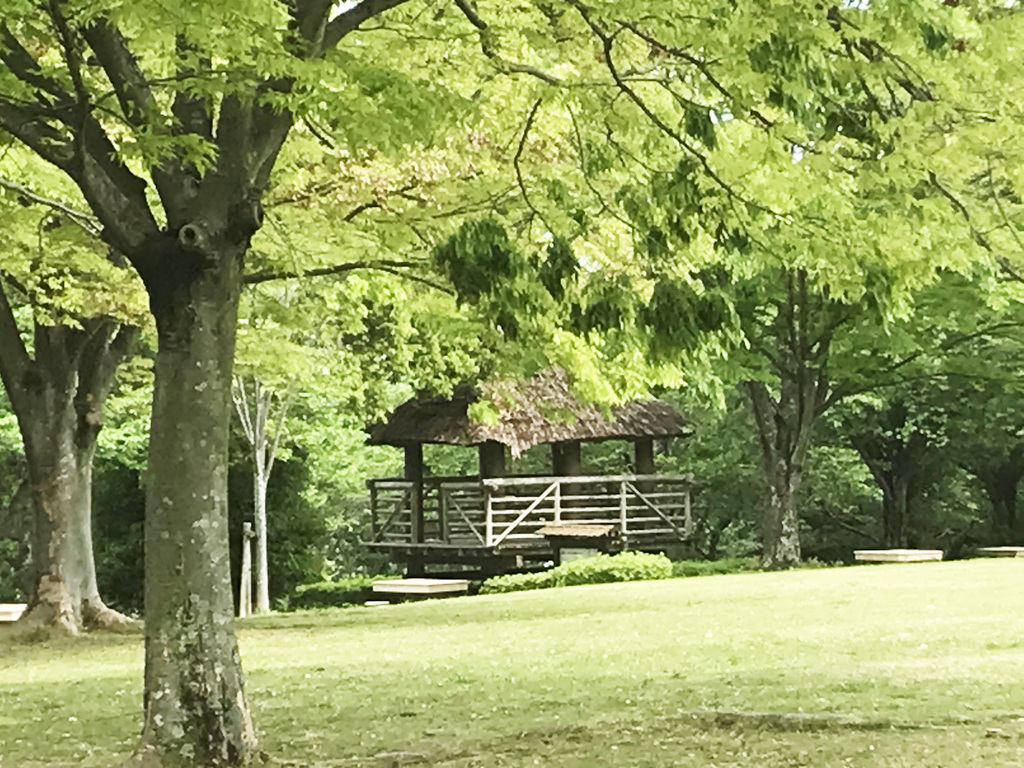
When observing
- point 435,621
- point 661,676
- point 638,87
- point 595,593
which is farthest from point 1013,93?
point 595,593

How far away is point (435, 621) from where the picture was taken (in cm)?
1658

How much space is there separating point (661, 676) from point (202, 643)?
442cm

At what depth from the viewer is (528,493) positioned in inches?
1134

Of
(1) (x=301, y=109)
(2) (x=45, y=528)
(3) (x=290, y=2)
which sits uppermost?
(3) (x=290, y=2)

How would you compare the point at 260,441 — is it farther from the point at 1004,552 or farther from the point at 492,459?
the point at 1004,552

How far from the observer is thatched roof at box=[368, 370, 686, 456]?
81.9 feet

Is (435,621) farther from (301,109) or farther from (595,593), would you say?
(301,109)

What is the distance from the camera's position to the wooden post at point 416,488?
1104 inches

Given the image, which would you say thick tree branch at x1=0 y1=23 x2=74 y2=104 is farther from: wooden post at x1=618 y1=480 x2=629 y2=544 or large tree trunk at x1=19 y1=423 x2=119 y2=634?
wooden post at x1=618 y1=480 x2=629 y2=544

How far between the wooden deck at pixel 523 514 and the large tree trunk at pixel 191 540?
19029 millimetres

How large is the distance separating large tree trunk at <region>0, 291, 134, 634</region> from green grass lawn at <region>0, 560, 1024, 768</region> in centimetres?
86

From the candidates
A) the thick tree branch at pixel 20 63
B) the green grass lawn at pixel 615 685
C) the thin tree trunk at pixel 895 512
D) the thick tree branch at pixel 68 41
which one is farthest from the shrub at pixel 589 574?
the thick tree branch at pixel 68 41

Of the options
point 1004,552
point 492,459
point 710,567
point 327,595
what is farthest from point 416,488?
point 1004,552

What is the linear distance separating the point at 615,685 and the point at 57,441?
8407 millimetres
